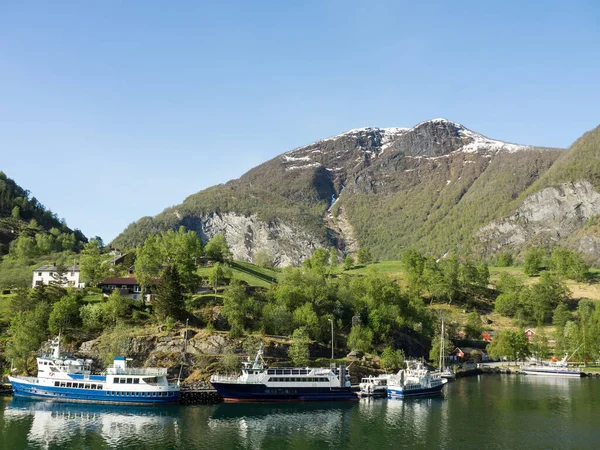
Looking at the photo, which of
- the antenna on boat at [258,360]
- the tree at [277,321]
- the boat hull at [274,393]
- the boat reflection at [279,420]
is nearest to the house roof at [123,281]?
the tree at [277,321]

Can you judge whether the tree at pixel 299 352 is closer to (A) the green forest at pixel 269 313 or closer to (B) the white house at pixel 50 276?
(A) the green forest at pixel 269 313

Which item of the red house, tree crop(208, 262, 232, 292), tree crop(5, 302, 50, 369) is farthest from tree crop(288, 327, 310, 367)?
the red house

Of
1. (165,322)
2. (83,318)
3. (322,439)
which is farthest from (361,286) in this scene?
(322,439)

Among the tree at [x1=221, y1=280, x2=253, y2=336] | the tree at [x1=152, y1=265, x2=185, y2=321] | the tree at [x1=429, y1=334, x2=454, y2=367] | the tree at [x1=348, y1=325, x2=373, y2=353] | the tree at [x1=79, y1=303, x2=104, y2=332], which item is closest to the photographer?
the tree at [x1=79, y1=303, x2=104, y2=332]

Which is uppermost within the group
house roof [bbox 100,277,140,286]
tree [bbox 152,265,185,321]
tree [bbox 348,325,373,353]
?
house roof [bbox 100,277,140,286]

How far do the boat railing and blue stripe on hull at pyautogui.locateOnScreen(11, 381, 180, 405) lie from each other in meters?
3.56

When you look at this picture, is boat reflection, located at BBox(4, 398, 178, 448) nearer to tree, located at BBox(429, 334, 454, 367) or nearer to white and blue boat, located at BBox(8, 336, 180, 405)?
white and blue boat, located at BBox(8, 336, 180, 405)

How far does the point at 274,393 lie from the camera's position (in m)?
95.5

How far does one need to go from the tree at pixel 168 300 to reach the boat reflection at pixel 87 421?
84.0ft

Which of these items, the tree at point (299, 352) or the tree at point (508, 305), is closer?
the tree at point (299, 352)

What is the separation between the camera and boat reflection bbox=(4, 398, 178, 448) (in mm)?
66625

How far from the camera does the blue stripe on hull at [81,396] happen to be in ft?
294

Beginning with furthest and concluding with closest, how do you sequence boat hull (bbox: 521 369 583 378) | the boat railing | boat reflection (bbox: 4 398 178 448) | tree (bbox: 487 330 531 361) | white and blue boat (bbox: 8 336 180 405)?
tree (bbox: 487 330 531 361) < boat hull (bbox: 521 369 583 378) < the boat railing < white and blue boat (bbox: 8 336 180 405) < boat reflection (bbox: 4 398 178 448)

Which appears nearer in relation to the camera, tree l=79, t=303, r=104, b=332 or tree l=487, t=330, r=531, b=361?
tree l=79, t=303, r=104, b=332
